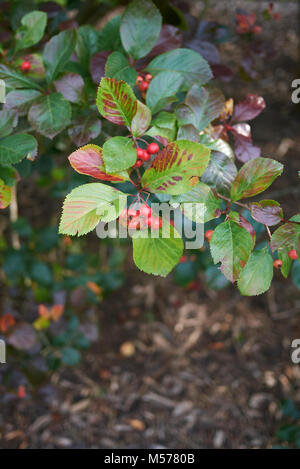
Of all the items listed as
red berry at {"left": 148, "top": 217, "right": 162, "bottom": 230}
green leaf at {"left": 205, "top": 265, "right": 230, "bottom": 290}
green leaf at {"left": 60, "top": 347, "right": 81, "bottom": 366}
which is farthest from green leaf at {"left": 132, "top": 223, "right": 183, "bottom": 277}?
green leaf at {"left": 60, "top": 347, "right": 81, "bottom": 366}

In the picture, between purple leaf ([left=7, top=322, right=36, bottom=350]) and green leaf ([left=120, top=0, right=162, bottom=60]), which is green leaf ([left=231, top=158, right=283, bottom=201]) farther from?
purple leaf ([left=7, top=322, right=36, bottom=350])

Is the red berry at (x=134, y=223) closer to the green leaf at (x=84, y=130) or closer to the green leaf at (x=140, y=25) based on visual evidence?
the green leaf at (x=84, y=130)

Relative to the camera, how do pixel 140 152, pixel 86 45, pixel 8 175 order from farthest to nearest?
pixel 86 45, pixel 8 175, pixel 140 152

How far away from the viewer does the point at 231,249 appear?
721 millimetres

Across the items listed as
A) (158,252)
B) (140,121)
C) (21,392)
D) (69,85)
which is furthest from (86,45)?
(21,392)

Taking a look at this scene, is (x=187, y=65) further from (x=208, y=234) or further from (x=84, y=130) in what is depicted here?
(x=208, y=234)

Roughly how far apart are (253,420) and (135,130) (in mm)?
1500

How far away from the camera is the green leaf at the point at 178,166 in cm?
69

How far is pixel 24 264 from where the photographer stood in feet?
5.52

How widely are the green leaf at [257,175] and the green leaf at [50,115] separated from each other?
0.38 meters

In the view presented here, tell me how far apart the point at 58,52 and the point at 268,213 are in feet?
1.92

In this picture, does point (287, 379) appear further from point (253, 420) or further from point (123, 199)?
point (123, 199)
